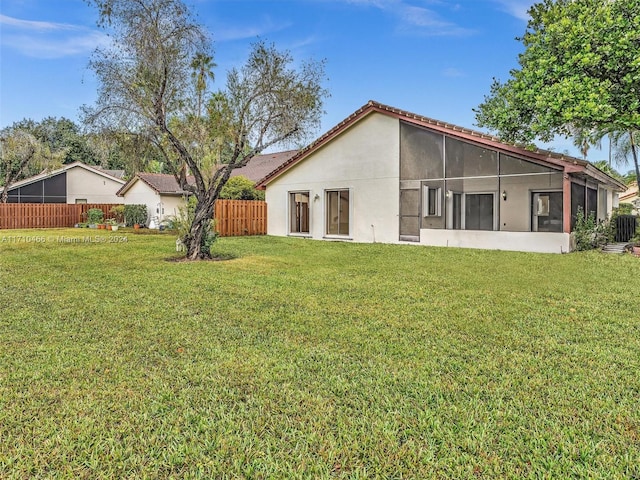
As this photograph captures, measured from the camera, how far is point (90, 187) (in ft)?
109

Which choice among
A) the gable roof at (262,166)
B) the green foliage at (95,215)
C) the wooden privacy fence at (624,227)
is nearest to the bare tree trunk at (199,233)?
the wooden privacy fence at (624,227)

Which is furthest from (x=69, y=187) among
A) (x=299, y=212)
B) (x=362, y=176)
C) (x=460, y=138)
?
(x=460, y=138)

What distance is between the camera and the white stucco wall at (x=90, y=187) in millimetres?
32625

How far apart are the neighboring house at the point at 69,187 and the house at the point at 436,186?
23.0 metres

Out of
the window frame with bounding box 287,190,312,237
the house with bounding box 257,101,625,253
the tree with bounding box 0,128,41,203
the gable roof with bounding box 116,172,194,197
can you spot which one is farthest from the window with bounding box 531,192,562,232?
the tree with bounding box 0,128,41,203

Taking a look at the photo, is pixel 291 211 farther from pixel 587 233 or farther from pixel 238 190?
pixel 587 233

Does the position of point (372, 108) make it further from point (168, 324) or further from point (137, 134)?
point (168, 324)

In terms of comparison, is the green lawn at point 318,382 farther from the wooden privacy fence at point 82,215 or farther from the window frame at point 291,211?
the wooden privacy fence at point 82,215

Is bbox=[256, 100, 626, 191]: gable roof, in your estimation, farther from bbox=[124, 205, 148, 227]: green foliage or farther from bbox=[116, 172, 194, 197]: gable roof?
bbox=[124, 205, 148, 227]: green foliage

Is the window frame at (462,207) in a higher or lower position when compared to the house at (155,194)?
lower

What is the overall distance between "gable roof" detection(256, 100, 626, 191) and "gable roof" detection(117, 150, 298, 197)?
5.02 meters

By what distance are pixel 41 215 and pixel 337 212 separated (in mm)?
21336

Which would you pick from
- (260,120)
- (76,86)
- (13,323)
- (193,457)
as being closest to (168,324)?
(13,323)

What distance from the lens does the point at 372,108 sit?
624 inches
